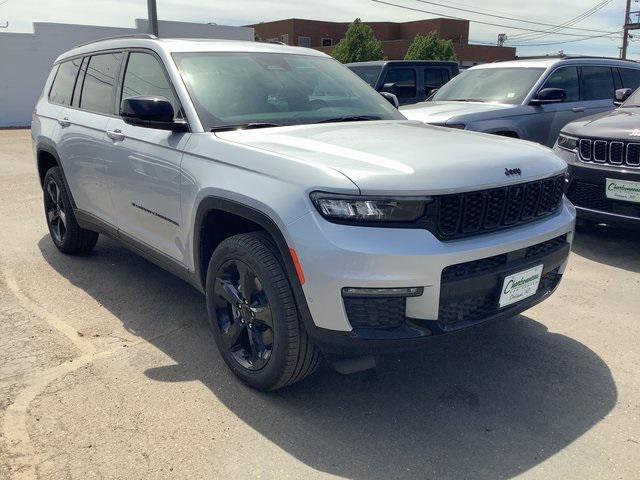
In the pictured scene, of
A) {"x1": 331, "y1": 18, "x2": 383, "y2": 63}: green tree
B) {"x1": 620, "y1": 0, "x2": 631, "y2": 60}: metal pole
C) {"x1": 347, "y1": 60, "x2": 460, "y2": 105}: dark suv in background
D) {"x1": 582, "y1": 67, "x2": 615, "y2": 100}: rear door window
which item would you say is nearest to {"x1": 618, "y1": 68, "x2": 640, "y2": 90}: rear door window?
{"x1": 582, "y1": 67, "x2": 615, "y2": 100}: rear door window

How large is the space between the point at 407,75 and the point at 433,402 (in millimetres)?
9343

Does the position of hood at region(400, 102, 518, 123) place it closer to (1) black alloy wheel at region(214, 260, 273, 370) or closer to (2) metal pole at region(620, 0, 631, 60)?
(1) black alloy wheel at region(214, 260, 273, 370)

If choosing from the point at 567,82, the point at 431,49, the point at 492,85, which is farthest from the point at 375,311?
the point at 431,49

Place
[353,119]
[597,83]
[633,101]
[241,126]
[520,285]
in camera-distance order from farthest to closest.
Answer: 1. [597,83]
2. [633,101]
3. [353,119]
4. [241,126]
5. [520,285]

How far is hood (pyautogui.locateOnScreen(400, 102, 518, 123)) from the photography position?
23.4 ft

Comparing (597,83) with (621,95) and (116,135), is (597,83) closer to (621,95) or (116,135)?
(621,95)

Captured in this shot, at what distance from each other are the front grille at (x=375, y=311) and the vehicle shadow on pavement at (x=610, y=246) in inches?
136

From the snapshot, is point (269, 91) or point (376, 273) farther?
point (269, 91)

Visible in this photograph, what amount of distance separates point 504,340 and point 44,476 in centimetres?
269

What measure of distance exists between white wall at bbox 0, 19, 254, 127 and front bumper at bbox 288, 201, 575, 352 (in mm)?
22889

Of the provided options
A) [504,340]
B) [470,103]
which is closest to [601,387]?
[504,340]

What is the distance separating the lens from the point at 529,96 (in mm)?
7574

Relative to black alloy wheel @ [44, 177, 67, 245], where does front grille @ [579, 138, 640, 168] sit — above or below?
above

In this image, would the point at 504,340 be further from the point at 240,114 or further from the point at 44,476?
the point at 44,476
